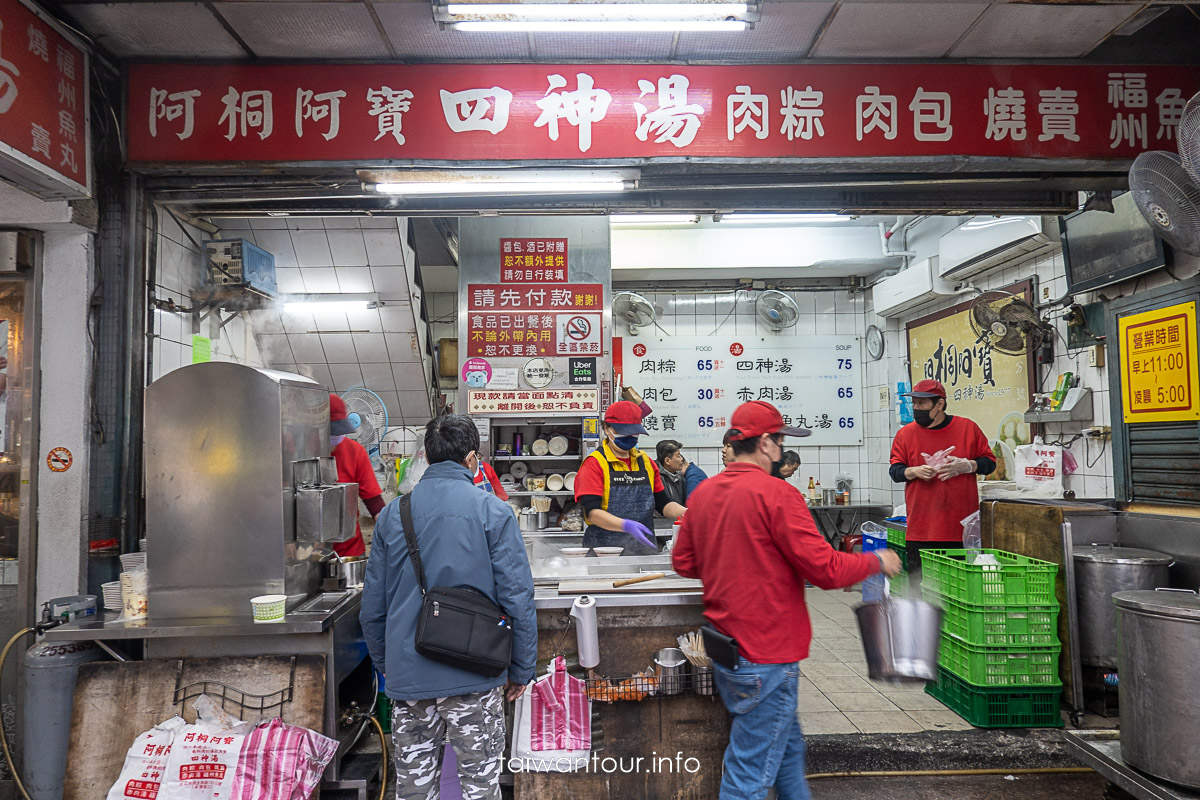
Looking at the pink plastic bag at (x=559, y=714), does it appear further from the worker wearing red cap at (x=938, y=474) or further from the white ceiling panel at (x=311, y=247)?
the white ceiling panel at (x=311, y=247)

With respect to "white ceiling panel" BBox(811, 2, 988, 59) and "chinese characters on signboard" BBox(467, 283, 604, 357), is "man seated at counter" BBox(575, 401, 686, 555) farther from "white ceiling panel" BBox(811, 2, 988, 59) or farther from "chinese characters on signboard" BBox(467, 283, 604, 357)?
"chinese characters on signboard" BBox(467, 283, 604, 357)

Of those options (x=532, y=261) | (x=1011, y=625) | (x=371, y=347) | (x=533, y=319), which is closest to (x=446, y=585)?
(x=1011, y=625)

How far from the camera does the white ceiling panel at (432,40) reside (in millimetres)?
3486

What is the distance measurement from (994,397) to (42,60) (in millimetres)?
7420

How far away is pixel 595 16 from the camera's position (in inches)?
130

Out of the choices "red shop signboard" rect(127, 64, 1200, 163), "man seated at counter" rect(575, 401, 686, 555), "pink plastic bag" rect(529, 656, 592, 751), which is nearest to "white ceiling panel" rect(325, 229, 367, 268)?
"red shop signboard" rect(127, 64, 1200, 163)

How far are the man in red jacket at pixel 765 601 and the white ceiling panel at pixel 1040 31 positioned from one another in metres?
2.58

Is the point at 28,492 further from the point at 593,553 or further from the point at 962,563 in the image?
the point at 962,563

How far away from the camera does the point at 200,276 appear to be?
A: 16.7 feet

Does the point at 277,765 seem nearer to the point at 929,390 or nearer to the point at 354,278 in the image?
the point at 354,278

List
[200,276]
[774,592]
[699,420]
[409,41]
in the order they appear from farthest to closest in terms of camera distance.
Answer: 1. [699,420]
2. [200,276]
3. [409,41]
4. [774,592]

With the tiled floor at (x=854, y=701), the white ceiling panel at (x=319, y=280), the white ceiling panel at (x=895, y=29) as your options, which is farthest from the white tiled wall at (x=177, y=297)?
the tiled floor at (x=854, y=701)

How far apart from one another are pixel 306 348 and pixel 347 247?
1.27 metres

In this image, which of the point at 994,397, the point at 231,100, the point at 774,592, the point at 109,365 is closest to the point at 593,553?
the point at 774,592
